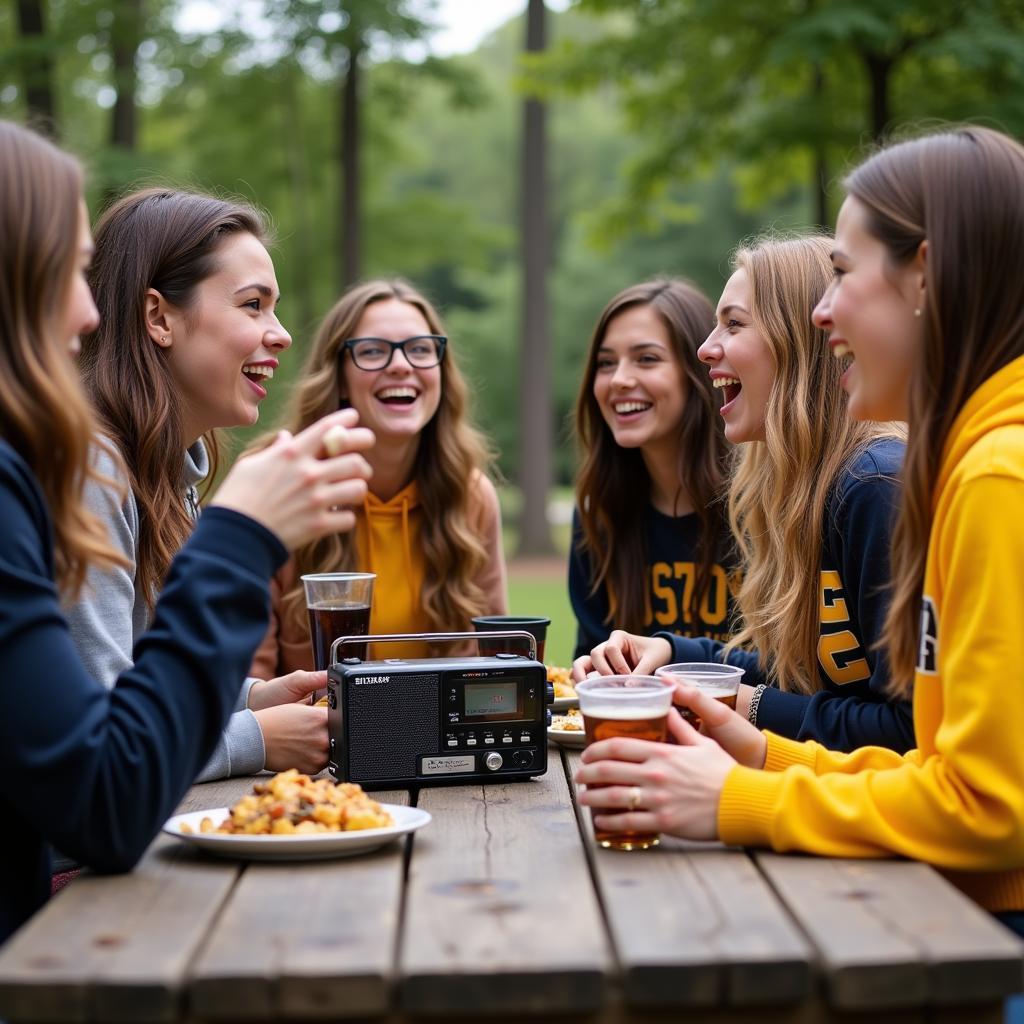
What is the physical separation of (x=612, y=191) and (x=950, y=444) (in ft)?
134

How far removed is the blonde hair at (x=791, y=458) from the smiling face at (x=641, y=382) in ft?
3.00

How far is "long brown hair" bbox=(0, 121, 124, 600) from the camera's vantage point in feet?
7.32

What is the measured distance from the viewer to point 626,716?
239 cm

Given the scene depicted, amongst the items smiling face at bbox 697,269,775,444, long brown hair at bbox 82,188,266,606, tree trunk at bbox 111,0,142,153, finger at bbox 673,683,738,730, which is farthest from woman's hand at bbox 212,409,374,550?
tree trunk at bbox 111,0,142,153

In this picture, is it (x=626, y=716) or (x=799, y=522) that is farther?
(x=799, y=522)

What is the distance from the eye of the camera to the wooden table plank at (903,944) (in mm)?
1822

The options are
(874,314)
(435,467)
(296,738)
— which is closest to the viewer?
(874,314)

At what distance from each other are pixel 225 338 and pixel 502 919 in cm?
227

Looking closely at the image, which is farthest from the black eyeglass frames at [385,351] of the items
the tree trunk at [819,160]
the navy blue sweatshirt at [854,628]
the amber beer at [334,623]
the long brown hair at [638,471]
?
the tree trunk at [819,160]

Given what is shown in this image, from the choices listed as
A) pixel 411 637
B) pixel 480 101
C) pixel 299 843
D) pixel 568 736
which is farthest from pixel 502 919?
pixel 480 101

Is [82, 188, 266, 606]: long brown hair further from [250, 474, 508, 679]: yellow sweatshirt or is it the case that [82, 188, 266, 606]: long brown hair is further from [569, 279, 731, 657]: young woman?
[569, 279, 731, 657]: young woman

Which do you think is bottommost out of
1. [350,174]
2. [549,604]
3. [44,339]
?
[549,604]

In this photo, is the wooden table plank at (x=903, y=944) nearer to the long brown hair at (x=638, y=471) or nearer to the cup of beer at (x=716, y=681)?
the cup of beer at (x=716, y=681)

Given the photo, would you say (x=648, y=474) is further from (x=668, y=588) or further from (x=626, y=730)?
(x=626, y=730)
